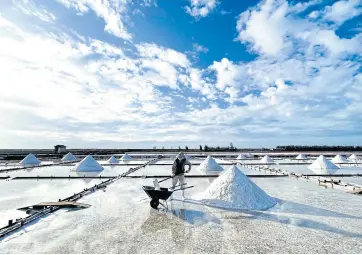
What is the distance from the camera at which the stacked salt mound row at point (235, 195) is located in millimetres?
6145

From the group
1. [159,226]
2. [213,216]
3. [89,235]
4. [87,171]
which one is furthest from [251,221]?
[87,171]

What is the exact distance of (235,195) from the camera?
635 centimetres

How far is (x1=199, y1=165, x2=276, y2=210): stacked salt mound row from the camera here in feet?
20.2

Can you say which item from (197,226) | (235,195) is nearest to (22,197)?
(197,226)

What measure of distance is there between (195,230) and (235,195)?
2131 millimetres

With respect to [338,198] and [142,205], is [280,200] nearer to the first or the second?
[338,198]

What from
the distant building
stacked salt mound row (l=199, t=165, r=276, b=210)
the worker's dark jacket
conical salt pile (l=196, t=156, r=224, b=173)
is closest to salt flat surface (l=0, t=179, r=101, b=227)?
the worker's dark jacket

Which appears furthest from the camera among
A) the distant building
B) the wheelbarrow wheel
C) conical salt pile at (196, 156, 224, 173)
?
the distant building

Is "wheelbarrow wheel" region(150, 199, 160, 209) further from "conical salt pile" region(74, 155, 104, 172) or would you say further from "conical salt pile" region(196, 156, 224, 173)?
"conical salt pile" region(74, 155, 104, 172)

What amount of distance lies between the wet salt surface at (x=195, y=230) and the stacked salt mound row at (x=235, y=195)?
0.31 meters

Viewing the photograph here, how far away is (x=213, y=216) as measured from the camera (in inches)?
212

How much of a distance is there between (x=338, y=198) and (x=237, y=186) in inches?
125

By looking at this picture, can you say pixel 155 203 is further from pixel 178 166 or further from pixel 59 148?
pixel 59 148

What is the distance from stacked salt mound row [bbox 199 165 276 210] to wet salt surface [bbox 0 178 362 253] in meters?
0.31
